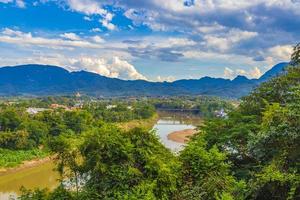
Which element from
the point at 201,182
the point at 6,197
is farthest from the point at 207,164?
the point at 6,197

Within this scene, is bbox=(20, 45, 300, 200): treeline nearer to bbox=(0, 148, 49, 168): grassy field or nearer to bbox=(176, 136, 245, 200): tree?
bbox=(176, 136, 245, 200): tree

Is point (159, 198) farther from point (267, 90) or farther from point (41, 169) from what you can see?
point (41, 169)

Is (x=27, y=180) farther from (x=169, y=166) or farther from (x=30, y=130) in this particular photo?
(x=169, y=166)

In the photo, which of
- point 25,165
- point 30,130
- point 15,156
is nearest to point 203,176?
point 25,165

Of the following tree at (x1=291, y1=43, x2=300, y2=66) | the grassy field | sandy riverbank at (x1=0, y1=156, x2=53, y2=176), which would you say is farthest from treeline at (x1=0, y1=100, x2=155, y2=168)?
tree at (x1=291, y1=43, x2=300, y2=66)

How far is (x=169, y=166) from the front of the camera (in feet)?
40.2

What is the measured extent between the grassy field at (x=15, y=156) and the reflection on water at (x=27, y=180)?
3.94 feet

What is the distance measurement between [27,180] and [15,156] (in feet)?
22.0

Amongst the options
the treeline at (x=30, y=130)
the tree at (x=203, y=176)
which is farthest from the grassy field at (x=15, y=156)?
the tree at (x=203, y=176)

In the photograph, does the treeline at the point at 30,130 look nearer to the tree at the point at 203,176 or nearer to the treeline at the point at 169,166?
the treeline at the point at 169,166

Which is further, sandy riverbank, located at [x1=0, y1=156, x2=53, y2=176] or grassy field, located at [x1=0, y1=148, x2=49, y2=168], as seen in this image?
grassy field, located at [x1=0, y1=148, x2=49, y2=168]

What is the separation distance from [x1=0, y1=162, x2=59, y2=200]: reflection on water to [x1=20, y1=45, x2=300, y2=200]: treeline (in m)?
17.7

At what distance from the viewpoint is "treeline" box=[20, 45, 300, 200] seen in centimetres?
1109

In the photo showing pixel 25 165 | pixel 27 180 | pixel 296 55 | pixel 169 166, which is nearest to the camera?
pixel 169 166
